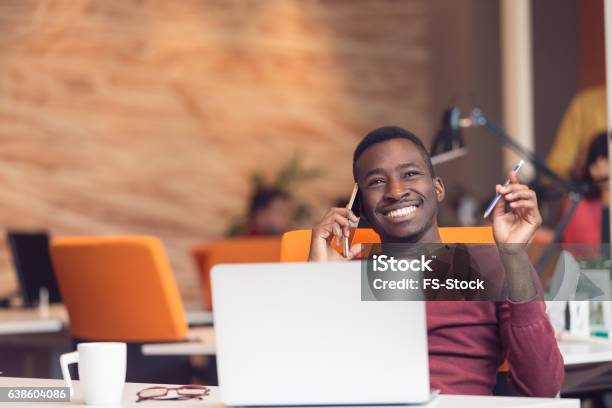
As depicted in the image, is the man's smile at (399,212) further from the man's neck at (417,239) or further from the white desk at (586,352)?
the white desk at (586,352)

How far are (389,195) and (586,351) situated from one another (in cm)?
80

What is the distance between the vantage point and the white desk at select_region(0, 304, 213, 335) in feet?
13.8

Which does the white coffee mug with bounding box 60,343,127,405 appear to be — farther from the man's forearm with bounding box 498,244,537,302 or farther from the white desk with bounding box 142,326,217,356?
the white desk with bounding box 142,326,217,356

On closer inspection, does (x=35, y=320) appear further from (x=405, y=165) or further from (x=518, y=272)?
(x=518, y=272)

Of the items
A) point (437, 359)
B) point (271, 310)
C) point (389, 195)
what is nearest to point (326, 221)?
point (389, 195)

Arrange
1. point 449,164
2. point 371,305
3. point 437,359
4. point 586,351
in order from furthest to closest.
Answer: point 449,164 → point 586,351 → point 437,359 → point 371,305

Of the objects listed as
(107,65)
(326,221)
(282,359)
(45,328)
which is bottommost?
(45,328)

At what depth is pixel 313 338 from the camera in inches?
66.6

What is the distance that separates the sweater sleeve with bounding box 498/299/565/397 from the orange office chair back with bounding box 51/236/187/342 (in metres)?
2.13

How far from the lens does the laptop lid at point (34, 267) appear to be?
5320 millimetres

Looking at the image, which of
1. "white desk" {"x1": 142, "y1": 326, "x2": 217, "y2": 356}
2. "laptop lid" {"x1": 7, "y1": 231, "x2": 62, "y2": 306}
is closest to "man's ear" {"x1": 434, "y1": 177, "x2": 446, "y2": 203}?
"white desk" {"x1": 142, "y1": 326, "x2": 217, "y2": 356}

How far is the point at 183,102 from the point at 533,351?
669 centimetres

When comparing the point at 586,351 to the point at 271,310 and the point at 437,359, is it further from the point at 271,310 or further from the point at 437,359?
the point at 271,310

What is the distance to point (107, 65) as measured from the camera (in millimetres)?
8398
